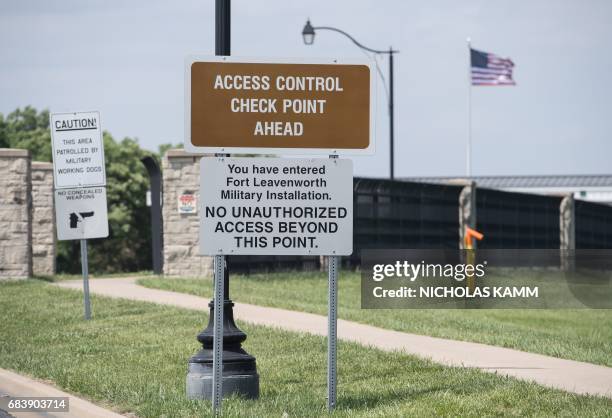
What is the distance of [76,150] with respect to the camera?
16.9m

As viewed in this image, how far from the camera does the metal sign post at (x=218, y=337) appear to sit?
28.7 feet

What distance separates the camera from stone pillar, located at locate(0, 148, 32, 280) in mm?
23672

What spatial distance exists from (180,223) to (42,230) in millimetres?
3842

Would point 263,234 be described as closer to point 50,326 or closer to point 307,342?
point 307,342

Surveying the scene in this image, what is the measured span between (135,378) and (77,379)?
1.90 ft

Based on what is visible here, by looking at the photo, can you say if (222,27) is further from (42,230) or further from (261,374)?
(42,230)

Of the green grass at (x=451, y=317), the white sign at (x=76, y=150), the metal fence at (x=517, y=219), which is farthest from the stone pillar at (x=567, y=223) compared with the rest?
the white sign at (x=76, y=150)

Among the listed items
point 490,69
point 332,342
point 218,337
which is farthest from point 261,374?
point 490,69

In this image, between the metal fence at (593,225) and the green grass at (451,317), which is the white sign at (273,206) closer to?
the green grass at (451,317)

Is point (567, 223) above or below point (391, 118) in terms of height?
below

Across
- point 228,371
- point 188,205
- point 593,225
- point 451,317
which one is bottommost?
point 451,317

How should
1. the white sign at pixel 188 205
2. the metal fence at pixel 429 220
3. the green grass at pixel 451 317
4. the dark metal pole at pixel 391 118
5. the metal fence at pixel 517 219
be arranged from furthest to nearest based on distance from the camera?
1. the metal fence at pixel 517 219
2. the dark metal pole at pixel 391 118
3. the metal fence at pixel 429 220
4. the white sign at pixel 188 205
5. the green grass at pixel 451 317

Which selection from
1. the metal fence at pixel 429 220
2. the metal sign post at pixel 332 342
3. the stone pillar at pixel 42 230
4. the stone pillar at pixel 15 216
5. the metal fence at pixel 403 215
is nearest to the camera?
the metal sign post at pixel 332 342

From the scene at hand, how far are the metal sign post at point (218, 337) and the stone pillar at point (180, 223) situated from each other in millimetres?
15193
